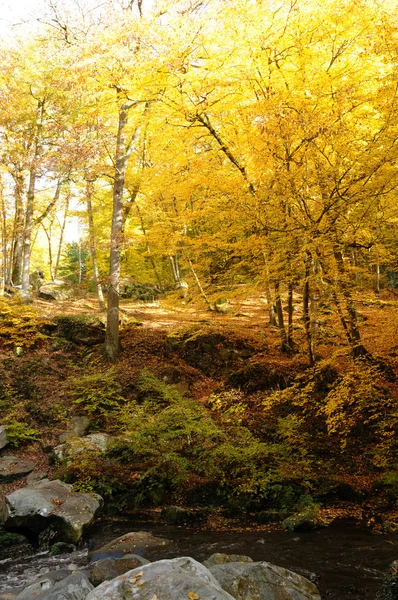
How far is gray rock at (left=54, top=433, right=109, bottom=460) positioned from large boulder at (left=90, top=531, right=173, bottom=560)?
262 cm

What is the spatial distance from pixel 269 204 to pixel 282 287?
4.07m

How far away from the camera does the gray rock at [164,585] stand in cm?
302

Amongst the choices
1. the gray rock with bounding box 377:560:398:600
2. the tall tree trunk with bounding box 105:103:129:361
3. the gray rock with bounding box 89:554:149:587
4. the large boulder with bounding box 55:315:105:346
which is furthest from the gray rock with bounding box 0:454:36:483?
the gray rock with bounding box 377:560:398:600

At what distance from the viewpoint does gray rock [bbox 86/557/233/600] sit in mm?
3021

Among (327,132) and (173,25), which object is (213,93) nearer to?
(173,25)

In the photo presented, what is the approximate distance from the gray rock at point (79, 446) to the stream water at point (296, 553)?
1.92 meters

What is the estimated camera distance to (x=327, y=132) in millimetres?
7340

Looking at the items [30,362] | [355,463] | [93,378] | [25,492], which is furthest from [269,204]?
[30,362]

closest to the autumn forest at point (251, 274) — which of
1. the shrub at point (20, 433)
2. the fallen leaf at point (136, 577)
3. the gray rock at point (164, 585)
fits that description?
the shrub at point (20, 433)

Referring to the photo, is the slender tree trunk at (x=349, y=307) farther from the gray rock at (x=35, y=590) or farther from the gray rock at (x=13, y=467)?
the gray rock at (x=13, y=467)

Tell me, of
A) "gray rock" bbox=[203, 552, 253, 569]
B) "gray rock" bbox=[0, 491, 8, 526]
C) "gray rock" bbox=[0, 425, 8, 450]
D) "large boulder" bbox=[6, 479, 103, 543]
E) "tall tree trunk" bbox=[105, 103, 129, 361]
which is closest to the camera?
"gray rock" bbox=[203, 552, 253, 569]

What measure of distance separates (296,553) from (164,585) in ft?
10.8

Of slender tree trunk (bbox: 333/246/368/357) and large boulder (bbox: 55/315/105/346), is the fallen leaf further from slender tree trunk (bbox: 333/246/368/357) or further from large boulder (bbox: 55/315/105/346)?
large boulder (bbox: 55/315/105/346)

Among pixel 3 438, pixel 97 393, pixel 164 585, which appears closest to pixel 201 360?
pixel 97 393
